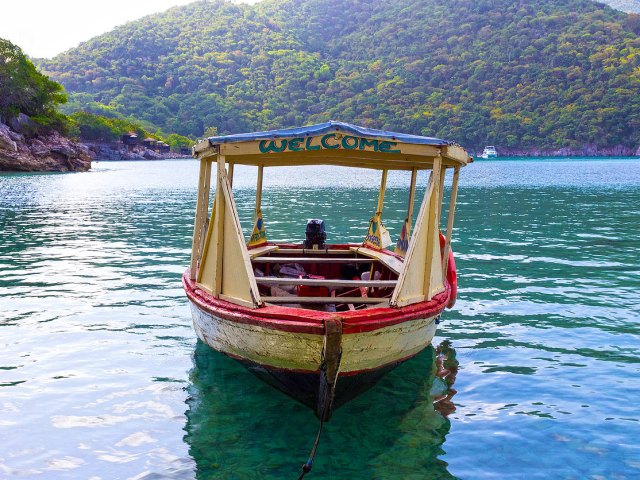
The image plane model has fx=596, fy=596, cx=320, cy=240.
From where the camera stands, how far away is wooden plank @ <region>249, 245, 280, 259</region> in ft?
33.5

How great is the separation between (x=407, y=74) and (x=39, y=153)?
376 ft

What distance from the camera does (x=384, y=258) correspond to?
10.2 m

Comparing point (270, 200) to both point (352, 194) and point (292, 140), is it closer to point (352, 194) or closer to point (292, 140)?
point (352, 194)

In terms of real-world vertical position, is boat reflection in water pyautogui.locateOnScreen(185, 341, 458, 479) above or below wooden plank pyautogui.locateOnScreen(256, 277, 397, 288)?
below

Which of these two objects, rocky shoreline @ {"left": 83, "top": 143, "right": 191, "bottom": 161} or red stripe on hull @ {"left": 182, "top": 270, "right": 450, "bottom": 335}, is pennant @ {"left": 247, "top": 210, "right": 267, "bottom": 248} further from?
rocky shoreline @ {"left": 83, "top": 143, "right": 191, "bottom": 161}

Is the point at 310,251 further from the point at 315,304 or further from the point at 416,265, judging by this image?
the point at 416,265

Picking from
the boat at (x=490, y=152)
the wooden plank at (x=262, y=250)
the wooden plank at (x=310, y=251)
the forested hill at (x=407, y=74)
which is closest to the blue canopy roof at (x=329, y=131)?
the wooden plank at (x=262, y=250)

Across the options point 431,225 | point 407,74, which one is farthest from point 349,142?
point 407,74

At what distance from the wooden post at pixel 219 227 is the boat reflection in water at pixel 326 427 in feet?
4.35

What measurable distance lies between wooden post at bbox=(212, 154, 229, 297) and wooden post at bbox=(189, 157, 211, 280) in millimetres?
1126

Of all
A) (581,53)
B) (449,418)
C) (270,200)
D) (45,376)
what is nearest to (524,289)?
(449,418)

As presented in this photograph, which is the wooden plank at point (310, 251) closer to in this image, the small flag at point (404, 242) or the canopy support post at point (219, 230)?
the small flag at point (404, 242)

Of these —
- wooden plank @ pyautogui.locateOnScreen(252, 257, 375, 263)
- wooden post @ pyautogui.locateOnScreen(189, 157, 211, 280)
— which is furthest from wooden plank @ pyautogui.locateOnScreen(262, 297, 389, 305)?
wooden plank @ pyautogui.locateOnScreen(252, 257, 375, 263)

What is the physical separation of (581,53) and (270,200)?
13017 centimetres
